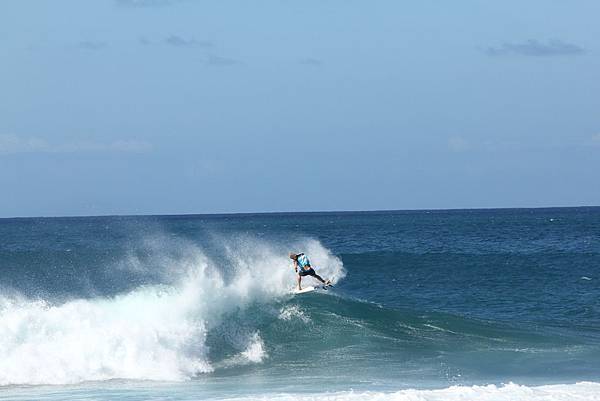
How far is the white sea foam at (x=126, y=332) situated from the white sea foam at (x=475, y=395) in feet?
14.5

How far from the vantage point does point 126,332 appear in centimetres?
2152

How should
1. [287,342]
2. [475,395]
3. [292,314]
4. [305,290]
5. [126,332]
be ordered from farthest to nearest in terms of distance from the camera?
[305,290] < [292,314] < [287,342] < [126,332] < [475,395]

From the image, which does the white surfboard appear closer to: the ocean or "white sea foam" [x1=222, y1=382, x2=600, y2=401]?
the ocean

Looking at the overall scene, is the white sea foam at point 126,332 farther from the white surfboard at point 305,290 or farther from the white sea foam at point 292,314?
the white sea foam at point 292,314

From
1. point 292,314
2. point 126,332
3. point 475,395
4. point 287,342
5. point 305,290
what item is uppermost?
point 305,290

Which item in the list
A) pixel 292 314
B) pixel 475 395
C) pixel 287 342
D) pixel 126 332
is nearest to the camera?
pixel 475 395

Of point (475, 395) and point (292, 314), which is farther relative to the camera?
point (292, 314)

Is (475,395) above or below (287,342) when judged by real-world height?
below

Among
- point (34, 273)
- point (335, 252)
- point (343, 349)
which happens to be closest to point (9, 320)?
point (343, 349)

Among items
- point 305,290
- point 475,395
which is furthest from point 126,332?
point 475,395

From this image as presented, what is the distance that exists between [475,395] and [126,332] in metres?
9.06

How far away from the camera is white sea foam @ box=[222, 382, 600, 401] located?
1583 cm

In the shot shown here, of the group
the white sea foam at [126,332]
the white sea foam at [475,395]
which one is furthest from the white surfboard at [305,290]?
the white sea foam at [475,395]

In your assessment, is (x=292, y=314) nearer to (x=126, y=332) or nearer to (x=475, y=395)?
(x=126, y=332)
